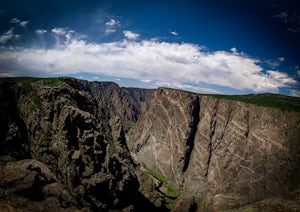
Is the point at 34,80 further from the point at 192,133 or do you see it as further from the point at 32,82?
the point at 192,133

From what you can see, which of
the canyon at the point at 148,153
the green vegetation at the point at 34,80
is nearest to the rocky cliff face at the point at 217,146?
the canyon at the point at 148,153

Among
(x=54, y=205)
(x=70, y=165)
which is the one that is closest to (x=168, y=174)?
(x=70, y=165)

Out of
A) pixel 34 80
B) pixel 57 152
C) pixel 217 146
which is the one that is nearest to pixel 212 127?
pixel 217 146

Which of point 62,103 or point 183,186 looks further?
point 183,186

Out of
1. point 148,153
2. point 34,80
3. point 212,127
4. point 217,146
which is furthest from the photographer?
point 148,153

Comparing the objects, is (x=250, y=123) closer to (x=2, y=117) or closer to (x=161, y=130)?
(x=161, y=130)
